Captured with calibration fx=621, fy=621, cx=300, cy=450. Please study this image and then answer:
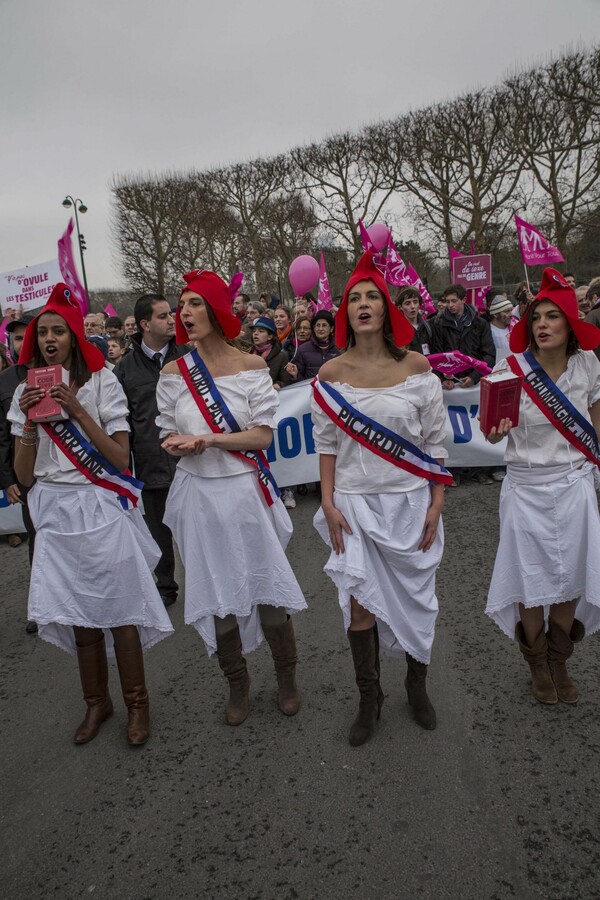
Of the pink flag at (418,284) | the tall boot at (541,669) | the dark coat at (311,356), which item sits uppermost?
the pink flag at (418,284)

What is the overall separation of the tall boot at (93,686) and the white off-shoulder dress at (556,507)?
2160 mm

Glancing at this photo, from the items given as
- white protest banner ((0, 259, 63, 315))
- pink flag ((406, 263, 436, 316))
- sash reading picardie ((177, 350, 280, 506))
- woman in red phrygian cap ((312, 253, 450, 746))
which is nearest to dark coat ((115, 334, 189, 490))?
sash reading picardie ((177, 350, 280, 506))

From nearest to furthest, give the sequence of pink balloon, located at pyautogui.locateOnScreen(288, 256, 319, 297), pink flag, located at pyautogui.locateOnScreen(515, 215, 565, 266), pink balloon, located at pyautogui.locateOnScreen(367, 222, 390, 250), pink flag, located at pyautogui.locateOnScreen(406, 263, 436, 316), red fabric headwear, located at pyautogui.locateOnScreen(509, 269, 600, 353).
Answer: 1. red fabric headwear, located at pyautogui.locateOnScreen(509, 269, 600, 353)
2. pink flag, located at pyautogui.locateOnScreen(406, 263, 436, 316)
3. pink flag, located at pyautogui.locateOnScreen(515, 215, 565, 266)
4. pink balloon, located at pyautogui.locateOnScreen(288, 256, 319, 297)
5. pink balloon, located at pyautogui.locateOnScreen(367, 222, 390, 250)

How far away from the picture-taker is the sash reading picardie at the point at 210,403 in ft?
10.0

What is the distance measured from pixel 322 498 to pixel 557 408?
1219 mm

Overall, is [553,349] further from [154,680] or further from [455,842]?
[154,680]

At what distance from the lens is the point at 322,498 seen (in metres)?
2.87

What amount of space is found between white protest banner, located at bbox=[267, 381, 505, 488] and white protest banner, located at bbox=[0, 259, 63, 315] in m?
3.45

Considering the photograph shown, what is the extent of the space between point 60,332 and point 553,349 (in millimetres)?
2400

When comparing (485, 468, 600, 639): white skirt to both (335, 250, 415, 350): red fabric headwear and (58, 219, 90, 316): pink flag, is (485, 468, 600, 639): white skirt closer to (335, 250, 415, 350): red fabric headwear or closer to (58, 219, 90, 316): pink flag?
(335, 250, 415, 350): red fabric headwear

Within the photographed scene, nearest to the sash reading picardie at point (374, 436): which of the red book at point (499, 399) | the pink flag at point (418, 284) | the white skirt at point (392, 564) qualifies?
the white skirt at point (392, 564)

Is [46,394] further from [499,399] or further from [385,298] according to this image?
[499,399]

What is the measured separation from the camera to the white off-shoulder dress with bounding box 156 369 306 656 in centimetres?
309

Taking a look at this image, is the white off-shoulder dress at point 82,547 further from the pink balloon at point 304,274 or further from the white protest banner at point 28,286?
the pink balloon at point 304,274
